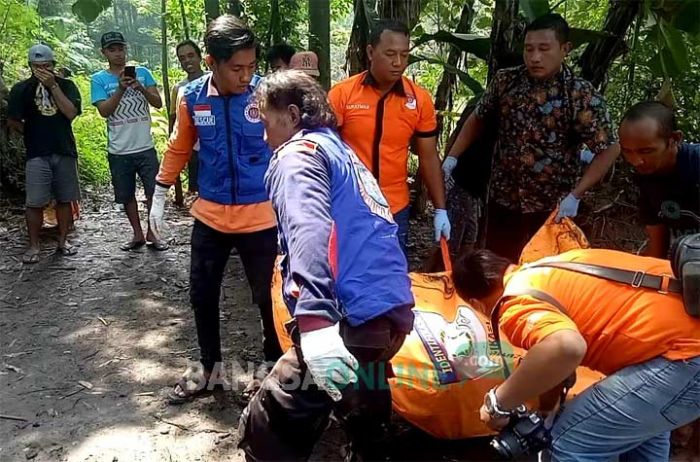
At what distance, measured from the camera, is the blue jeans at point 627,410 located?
5.93ft

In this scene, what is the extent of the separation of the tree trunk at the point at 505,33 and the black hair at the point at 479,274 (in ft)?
7.17

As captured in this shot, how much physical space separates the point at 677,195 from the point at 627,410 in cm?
104

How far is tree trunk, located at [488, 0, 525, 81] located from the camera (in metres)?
3.98

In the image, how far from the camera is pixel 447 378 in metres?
2.56

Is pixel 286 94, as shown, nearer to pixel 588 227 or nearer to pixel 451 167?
pixel 451 167

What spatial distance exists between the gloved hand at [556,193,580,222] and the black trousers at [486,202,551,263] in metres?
0.21

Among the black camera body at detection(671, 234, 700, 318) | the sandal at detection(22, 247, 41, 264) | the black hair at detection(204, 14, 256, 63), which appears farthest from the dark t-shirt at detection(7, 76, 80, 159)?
the black camera body at detection(671, 234, 700, 318)

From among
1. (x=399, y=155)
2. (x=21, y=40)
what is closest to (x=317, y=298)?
(x=399, y=155)

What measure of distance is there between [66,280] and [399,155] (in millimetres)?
2858

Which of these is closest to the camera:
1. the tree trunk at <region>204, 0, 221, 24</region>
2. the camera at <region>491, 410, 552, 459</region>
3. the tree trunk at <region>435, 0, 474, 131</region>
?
the camera at <region>491, 410, 552, 459</region>

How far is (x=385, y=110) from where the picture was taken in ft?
10.2

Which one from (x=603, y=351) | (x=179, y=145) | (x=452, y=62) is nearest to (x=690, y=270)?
(x=603, y=351)

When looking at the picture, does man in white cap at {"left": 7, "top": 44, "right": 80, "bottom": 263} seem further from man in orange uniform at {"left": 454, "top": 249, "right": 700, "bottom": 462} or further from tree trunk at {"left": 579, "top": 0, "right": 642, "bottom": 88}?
man in orange uniform at {"left": 454, "top": 249, "right": 700, "bottom": 462}

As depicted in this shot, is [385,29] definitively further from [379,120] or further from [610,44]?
[610,44]
